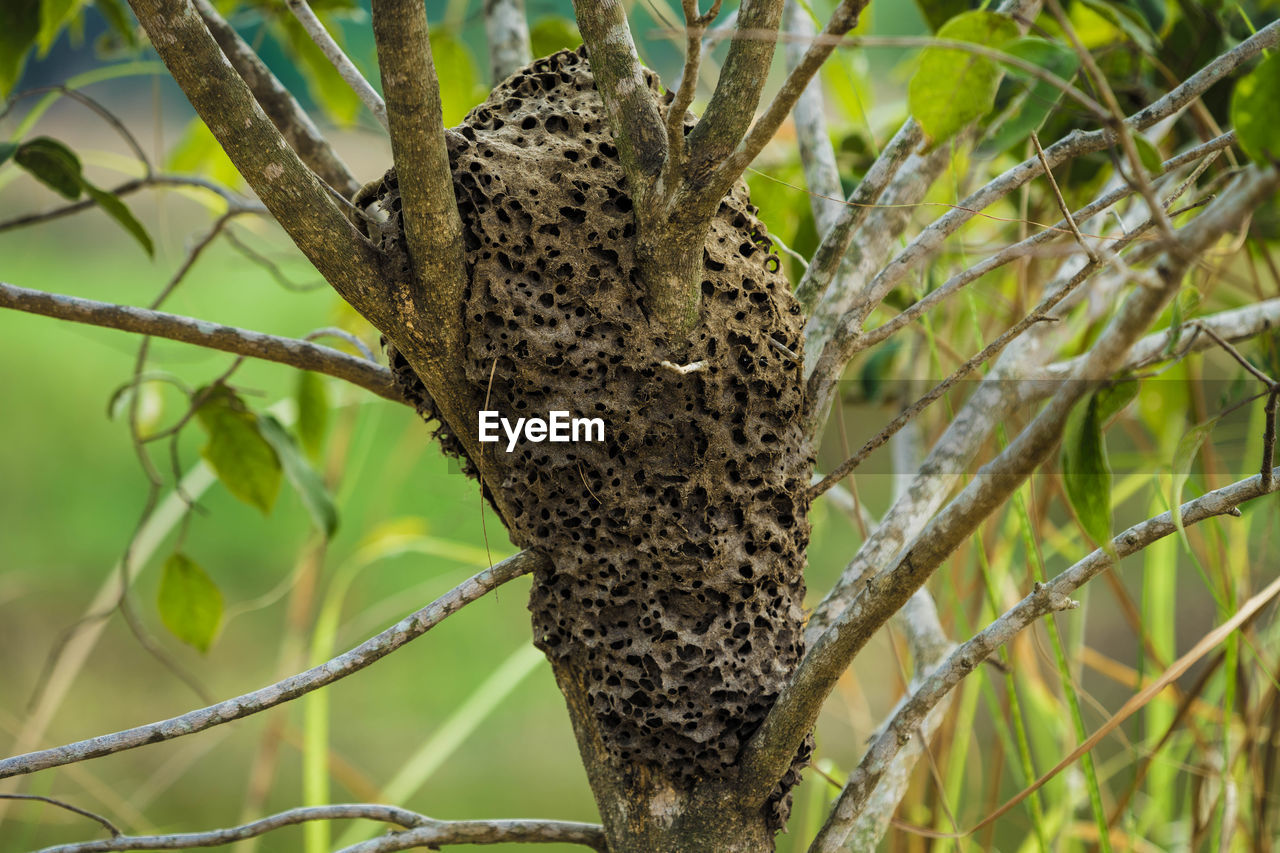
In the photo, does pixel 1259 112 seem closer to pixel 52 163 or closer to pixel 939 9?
pixel 939 9

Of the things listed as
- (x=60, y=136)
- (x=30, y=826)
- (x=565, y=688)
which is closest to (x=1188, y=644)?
(x=565, y=688)

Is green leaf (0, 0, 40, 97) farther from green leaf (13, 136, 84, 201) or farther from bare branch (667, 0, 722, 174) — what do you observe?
bare branch (667, 0, 722, 174)

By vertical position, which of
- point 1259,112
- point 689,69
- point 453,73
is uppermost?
point 453,73

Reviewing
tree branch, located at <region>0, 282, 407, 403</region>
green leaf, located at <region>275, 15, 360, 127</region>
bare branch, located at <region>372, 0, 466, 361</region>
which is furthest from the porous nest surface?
green leaf, located at <region>275, 15, 360, 127</region>

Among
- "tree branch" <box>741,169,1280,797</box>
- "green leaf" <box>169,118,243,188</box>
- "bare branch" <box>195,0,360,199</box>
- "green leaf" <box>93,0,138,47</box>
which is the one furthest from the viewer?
"green leaf" <box>169,118,243,188</box>

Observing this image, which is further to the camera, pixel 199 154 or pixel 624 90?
pixel 199 154

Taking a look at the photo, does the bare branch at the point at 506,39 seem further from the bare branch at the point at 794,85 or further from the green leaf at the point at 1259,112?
the green leaf at the point at 1259,112

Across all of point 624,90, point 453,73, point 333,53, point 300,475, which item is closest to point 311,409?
point 300,475

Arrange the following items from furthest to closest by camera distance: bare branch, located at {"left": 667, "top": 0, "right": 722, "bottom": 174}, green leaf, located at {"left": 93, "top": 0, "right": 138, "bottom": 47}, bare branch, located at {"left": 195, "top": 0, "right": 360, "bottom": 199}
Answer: green leaf, located at {"left": 93, "top": 0, "right": 138, "bottom": 47}
bare branch, located at {"left": 195, "top": 0, "right": 360, "bottom": 199}
bare branch, located at {"left": 667, "top": 0, "right": 722, "bottom": 174}
